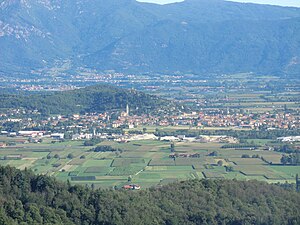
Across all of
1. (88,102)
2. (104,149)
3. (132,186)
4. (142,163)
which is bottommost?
(132,186)

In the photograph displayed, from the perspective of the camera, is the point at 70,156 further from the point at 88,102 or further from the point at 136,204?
the point at 88,102

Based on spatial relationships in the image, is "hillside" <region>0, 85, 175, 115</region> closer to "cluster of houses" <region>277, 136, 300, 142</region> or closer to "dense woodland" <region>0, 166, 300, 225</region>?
"cluster of houses" <region>277, 136, 300, 142</region>

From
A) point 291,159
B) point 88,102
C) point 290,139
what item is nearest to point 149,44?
point 88,102

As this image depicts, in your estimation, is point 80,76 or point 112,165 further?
point 80,76

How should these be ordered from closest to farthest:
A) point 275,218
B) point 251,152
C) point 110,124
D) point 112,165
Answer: point 275,218 → point 112,165 → point 251,152 → point 110,124

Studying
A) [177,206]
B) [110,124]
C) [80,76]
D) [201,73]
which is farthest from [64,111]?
[201,73]

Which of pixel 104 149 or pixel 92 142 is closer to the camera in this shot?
pixel 104 149

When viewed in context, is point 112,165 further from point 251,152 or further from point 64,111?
point 64,111
